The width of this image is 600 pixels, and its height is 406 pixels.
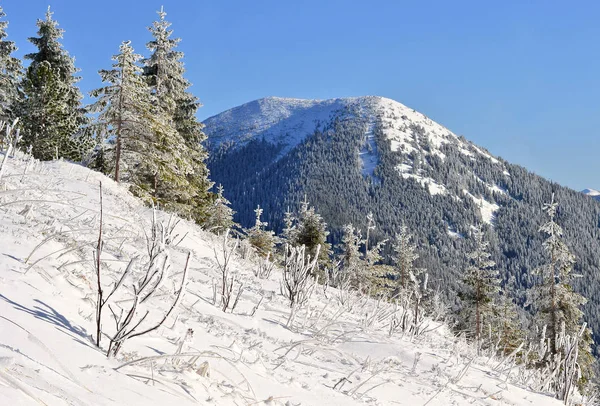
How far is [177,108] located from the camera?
26469 mm

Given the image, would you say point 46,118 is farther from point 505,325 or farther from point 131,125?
point 505,325

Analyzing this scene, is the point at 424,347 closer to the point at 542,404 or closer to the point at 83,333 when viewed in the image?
the point at 542,404

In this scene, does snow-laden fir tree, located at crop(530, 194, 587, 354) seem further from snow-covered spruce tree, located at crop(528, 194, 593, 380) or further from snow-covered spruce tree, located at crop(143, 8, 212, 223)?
snow-covered spruce tree, located at crop(143, 8, 212, 223)

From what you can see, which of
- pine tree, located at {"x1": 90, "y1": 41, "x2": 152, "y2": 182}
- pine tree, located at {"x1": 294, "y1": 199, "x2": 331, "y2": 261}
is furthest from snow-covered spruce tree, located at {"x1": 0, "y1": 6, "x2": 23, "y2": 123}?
pine tree, located at {"x1": 294, "y1": 199, "x2": 331, "y2": 261}

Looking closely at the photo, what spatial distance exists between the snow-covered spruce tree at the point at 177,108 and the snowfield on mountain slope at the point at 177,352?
49.7 feet

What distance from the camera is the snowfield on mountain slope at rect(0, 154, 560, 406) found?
225 cm

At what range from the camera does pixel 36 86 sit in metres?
23.3

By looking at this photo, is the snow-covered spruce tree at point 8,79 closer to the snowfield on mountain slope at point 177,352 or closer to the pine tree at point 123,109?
the pine tree at point 123,109

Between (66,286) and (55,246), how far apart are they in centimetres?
95

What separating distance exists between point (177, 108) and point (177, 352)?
2518 cm

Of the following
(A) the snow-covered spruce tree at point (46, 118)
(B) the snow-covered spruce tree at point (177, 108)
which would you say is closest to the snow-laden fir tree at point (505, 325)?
(B) the snow-covered spruce tree at point (177, 108)

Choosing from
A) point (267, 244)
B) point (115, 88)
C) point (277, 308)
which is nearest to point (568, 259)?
point (267, 244)

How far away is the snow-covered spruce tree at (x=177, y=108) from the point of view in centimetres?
2270

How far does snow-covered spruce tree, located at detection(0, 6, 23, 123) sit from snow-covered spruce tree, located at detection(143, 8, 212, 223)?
23.6 feet
